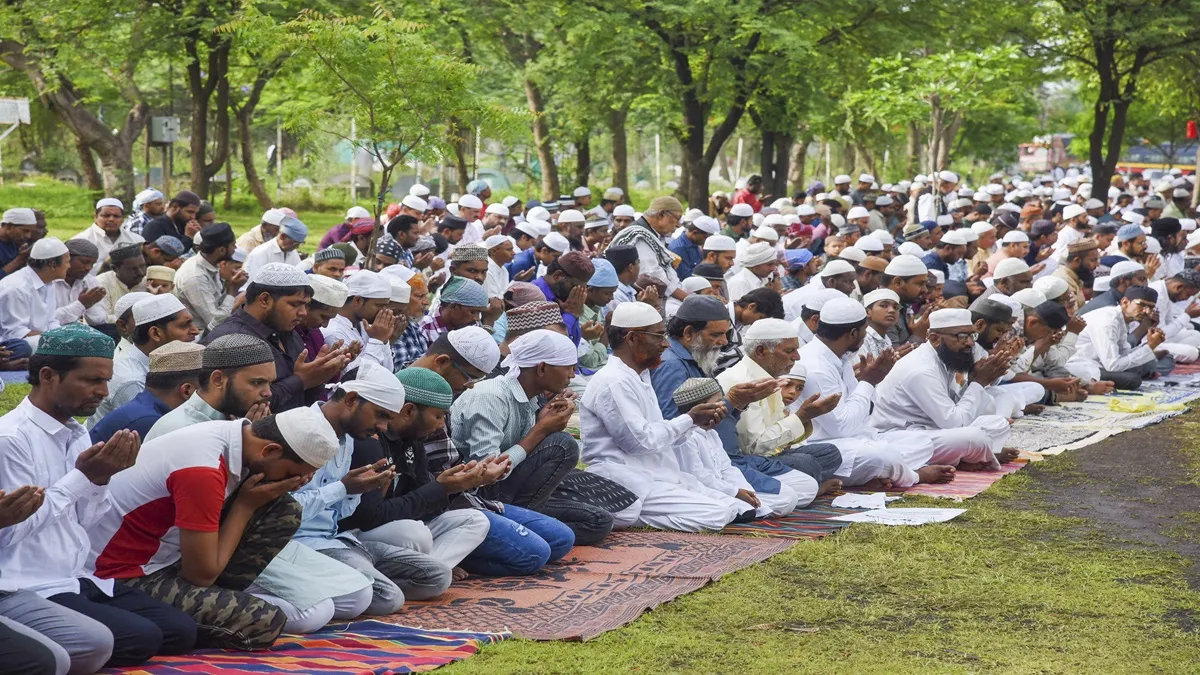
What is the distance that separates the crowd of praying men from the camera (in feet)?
14.0

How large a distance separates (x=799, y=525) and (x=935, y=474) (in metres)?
1.37

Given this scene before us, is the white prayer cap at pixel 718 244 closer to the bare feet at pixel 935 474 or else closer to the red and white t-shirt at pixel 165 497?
the bare feet at pixel 935 474

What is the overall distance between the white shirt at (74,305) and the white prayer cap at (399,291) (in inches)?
114

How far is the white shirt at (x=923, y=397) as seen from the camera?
26.5 feet

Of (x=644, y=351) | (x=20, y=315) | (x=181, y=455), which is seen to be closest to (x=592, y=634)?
(x=181, y=455)

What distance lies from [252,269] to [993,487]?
5797 mm

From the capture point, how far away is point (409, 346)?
8078 mm

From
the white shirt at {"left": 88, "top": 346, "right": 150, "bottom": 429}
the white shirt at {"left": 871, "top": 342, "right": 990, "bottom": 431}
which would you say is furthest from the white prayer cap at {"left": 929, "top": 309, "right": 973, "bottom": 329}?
the white shirt at {"left": 88, "top": 346, "right": 150, "bottom": 429}

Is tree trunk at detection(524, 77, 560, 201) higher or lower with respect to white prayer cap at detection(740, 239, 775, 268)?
higher

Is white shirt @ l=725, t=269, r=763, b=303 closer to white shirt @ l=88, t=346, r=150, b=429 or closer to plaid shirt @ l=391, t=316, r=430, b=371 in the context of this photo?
plaid shirt @ l=391, t=316, r=430, b=371

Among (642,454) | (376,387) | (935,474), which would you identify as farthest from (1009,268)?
(376,387)

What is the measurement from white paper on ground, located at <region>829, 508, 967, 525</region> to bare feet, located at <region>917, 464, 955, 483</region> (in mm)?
730

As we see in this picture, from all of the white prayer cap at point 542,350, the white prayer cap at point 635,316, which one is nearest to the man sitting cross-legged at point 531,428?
the white prayer cap at point 542,350

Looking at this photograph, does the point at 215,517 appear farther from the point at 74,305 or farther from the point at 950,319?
the point at 74,305
